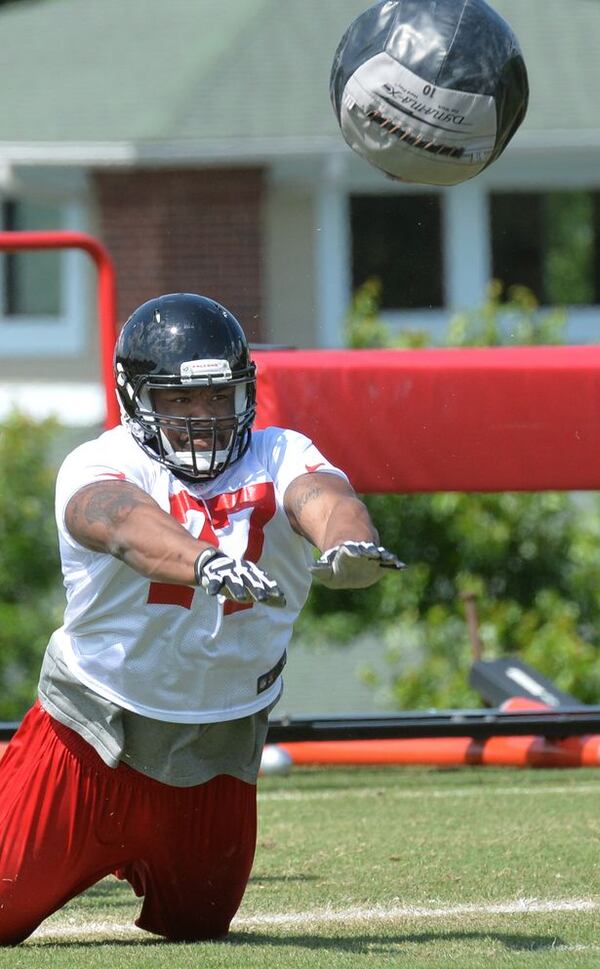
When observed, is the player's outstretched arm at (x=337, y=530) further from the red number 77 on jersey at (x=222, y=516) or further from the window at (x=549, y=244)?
the window at (x=549, y=244)

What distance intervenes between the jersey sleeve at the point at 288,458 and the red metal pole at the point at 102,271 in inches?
97.6

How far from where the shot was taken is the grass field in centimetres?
380

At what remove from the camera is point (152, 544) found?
350 cm

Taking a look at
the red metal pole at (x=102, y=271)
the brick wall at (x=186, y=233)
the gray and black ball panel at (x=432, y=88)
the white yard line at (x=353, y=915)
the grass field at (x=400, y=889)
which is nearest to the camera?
the grass field at (x=400, y=889)

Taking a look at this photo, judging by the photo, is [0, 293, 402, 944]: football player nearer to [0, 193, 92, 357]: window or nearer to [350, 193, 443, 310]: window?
[0, 193, 92, 357]: window

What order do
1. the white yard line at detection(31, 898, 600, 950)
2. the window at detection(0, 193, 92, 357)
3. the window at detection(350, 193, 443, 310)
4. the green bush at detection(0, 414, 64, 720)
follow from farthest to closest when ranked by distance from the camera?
the window at detection(350, 193, 443, 310) < the window at detection(0, 193, 92, 357) < the green bush at detection(0, 414, 64, 720) < the white yard line at detection(31, 898, 600, 950)

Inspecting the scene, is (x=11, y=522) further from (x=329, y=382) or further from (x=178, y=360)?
(x=178, y=360)

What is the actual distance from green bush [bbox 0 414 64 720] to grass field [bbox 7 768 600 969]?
351cm

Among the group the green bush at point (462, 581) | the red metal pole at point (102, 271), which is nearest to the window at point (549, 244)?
the green bush at point (462, 581)

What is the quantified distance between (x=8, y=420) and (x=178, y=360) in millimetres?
6670

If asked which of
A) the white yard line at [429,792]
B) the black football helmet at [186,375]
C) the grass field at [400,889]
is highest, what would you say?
the black football helmet at [186,375]

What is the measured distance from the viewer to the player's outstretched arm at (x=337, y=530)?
3295mm

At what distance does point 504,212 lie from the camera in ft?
47.8

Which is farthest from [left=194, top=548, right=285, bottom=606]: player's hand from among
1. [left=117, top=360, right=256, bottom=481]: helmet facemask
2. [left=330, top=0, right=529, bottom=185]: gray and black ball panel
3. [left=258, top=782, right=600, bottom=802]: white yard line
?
[left=258, top=782, right=600, bottom=802]: white yard line
